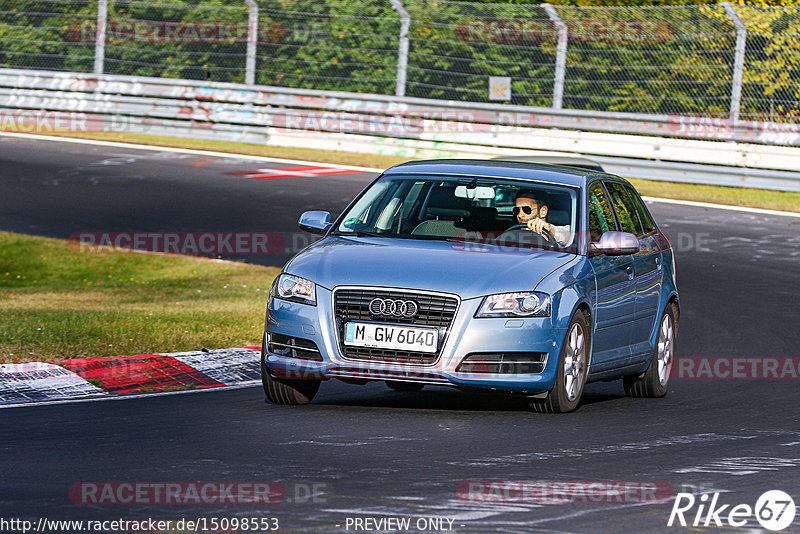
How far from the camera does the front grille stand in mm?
8555

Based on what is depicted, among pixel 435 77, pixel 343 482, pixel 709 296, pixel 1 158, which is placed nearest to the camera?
pixel 343 482

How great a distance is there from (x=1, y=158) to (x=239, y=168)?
4.15 m

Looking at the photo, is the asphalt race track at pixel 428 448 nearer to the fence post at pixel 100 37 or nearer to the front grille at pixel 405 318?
the front grille at pixel 405 318

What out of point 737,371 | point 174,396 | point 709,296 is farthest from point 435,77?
point 174,396

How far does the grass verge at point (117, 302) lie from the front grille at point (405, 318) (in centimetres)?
289

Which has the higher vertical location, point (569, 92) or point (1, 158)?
point (569, 92)

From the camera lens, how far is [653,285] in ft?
34.6

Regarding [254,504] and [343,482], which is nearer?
[254,504]

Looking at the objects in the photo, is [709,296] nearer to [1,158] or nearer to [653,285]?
[653,285]

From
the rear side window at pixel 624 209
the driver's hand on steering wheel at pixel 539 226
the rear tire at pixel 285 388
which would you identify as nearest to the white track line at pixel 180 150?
the rear side window at pixel 624 209

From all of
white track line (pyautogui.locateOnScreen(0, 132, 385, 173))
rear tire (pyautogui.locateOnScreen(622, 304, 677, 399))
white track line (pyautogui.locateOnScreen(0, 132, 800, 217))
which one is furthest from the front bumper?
white track line (pyautogui.locateOnScreen(0, 132, 385, 173))

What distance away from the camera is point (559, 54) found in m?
25.6

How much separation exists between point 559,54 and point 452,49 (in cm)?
221

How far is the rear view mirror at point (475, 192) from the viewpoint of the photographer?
9.98 metres
